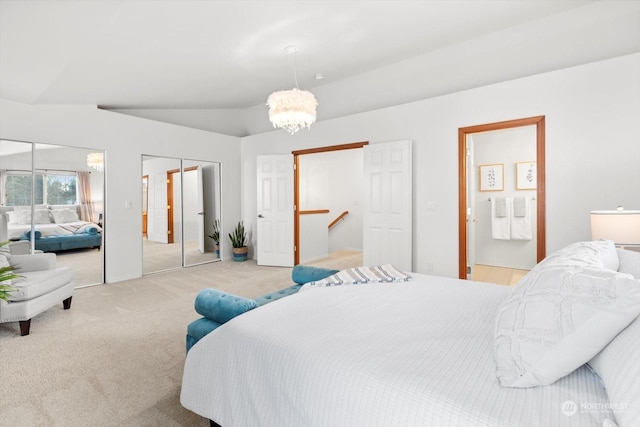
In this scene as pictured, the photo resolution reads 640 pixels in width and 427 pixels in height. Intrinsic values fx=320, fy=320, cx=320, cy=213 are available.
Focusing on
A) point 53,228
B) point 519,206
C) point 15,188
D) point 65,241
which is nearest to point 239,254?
point 65,241

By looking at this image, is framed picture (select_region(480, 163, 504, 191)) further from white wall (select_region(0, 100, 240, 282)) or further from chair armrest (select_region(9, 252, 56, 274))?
chair armrest (select_region(9, 252, 56, 274))

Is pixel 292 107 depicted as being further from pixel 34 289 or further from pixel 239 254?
pixel 239 254

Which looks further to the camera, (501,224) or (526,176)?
(501,224)

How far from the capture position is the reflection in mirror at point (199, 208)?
550 centimetres

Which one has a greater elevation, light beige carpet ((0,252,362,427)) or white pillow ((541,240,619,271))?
white pillow ((541,240,619,271))

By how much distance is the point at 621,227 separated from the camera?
95.4 inches

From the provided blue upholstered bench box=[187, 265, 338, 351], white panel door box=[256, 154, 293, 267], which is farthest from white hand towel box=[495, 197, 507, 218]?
blue upholstered bench box=[187, 265, 338, 351]

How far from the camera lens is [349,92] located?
4.99 meters

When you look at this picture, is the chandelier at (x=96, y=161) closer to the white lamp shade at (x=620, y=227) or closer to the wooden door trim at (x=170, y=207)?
the wooden door trim at (x=170, y=207)

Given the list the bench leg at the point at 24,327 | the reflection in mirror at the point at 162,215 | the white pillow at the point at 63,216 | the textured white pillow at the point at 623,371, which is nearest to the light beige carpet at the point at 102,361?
the bench leg at the point at 24,327

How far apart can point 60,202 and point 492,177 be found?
20.5 ft

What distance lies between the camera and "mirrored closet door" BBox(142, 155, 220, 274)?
5.06m

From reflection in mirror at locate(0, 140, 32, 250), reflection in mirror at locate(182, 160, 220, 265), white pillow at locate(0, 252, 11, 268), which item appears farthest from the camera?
reflection in mirror at locate(182, 160, 220, 265)

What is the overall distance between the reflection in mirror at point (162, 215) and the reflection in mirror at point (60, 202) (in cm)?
72
